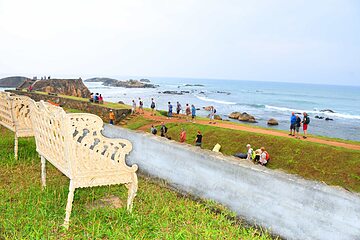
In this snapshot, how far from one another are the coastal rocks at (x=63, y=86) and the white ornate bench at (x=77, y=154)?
Answer: 119 ft

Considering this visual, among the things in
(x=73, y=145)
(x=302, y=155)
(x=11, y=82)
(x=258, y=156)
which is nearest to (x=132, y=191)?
(x=73, y=145)

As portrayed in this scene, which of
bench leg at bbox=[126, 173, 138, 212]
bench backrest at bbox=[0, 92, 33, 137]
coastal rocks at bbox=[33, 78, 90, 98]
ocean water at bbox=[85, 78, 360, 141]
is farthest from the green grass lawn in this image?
coastal rocks at bbox=[33, 78, 90, 98]

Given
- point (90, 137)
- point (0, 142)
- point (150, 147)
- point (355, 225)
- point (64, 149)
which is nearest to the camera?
point (355, 225)

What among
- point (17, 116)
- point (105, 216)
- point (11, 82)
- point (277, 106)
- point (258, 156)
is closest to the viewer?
point (105, 216)

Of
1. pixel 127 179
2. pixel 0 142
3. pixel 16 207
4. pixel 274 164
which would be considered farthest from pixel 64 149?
pixel 274 164

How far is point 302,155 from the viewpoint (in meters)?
13.6

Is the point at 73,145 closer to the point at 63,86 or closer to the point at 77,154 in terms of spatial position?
the point at 77,154

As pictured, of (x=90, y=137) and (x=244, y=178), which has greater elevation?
(x=90, y=137)

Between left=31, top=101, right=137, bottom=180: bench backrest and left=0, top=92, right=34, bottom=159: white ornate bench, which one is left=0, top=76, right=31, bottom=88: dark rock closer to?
left=0, top=92, right=34, bottom=159: white ornate bench

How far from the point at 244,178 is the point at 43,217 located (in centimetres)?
214

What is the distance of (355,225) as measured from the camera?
2.71 metres

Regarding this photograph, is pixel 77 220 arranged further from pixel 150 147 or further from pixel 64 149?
pixel 150 147

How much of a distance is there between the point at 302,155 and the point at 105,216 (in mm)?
11877

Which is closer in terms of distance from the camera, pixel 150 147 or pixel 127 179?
pixel 127 179
